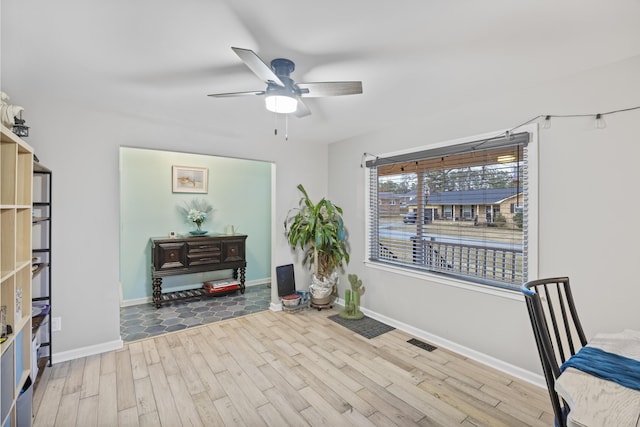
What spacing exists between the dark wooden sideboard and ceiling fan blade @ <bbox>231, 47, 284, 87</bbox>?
10.2ft

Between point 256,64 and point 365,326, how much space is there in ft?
9.87

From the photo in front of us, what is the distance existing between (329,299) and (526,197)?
8.76 feet

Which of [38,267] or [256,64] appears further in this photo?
[38,267]

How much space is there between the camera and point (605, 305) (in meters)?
2.10

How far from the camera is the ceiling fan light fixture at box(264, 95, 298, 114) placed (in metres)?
2.02

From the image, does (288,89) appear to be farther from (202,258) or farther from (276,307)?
(202,258)

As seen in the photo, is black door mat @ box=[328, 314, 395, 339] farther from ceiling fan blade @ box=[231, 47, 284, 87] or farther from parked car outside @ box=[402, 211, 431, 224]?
ceiling fan blade @ box=[231, 47, 284, 87]

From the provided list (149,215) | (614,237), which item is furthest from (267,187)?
(614,237)

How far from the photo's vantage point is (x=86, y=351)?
2889 millimetres

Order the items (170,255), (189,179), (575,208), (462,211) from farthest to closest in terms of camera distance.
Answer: (189,179)
(170,255)
(462,211)
(575,208)

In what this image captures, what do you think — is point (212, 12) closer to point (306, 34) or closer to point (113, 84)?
point (306, 34)

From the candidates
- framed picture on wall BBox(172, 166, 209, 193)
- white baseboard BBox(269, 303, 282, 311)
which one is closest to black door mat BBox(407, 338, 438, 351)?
white baseboard BBox(269, 303, 282, 311)

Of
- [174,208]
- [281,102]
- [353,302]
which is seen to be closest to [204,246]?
[174,208]

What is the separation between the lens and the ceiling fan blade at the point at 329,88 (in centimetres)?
192
